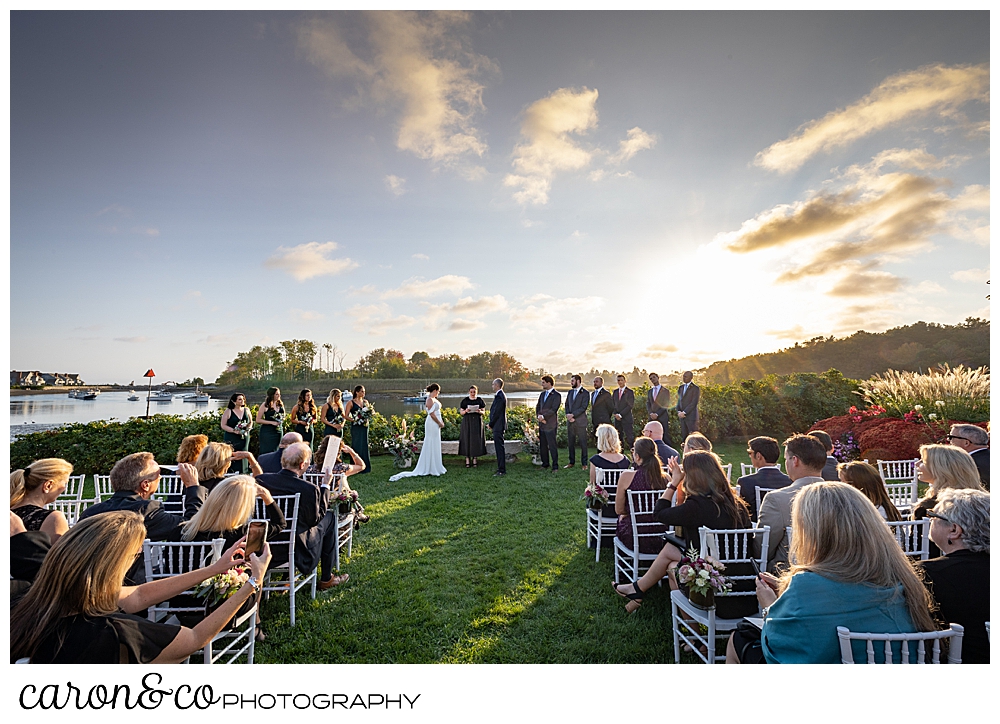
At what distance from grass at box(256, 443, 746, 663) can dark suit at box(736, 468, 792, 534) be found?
2.98 feet

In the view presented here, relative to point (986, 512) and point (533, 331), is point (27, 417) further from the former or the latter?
point (986, 512)

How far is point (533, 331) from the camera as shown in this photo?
12031 mm

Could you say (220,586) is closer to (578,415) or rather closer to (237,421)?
(237,421)

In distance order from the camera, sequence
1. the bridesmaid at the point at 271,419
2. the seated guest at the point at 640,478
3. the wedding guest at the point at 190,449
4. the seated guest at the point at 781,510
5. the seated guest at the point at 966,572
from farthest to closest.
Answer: the bridesmaid at the point at 271,419, the wedding guest at the point at 190,449, the seated guest at the point at 640,478, the seated guest at the point at 781,510, the seated guest at the point at 966,572

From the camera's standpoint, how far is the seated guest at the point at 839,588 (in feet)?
4.80

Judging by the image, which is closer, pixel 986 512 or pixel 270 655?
pixel 986 512

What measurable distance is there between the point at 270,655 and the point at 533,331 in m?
10.00

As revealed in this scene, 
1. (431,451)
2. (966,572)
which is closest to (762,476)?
(966,572)

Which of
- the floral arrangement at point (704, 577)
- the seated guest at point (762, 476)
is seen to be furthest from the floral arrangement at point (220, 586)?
the seated guest at point (762, 476)

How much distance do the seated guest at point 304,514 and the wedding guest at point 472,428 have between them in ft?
17.2

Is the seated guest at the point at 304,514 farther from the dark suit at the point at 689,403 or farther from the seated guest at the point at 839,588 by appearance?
the dark suit at the point at 689,403

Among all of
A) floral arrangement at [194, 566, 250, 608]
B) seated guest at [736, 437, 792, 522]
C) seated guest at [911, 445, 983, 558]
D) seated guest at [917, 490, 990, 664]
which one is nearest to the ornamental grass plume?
seated guest at [911, 445, 983, 558]
